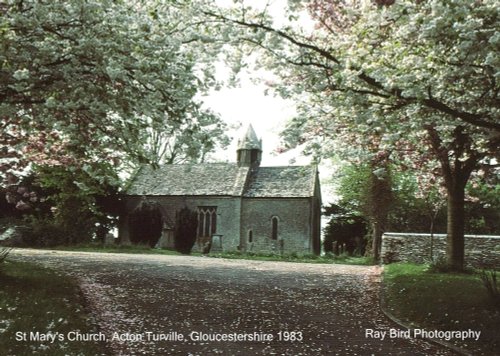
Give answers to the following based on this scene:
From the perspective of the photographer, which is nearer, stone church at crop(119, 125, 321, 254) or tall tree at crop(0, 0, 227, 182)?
tall tree at crop(0, 0, 227, 182)

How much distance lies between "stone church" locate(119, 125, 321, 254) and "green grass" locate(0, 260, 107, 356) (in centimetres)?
2845

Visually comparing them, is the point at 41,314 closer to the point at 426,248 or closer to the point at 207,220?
the point at 426,248

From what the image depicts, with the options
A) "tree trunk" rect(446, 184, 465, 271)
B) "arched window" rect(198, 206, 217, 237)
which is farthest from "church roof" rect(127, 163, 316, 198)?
"tree trunk" rect(446, 184, 465, 271)

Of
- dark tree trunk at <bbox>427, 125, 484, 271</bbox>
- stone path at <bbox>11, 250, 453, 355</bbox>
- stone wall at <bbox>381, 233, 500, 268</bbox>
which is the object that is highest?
dark tree trunk at <bbox>427, 125, 484, 271</bbox>

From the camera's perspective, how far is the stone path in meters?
7.70

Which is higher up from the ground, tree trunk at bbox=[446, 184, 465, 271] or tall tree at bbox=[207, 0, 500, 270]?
tall tree at bbox=[207, 0, 500, 270]

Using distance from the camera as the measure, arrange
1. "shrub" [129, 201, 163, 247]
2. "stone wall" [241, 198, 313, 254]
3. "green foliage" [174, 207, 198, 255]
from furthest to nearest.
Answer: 1. "stone wall" [241, 198, 313, 254]
2. "shrub" [129, 201, 163, 247]
3. "green foliage" [174, 207, 198, 255]

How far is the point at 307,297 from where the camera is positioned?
12164 mm

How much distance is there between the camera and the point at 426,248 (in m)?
22.1

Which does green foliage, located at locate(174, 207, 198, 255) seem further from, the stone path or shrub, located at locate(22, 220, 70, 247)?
the stone path

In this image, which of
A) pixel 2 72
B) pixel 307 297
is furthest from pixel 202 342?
pixel 2 72

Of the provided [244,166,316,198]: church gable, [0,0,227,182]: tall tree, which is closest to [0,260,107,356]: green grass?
[0,0,227,182]: tall tree

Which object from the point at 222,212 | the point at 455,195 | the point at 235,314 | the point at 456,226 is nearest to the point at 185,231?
the point at 222,212

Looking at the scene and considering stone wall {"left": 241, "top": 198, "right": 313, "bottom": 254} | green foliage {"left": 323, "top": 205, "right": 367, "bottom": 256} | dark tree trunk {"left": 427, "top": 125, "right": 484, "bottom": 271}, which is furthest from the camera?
green foliage {"left": 323, "top": 205, "right": 367, "bottom": 256}
